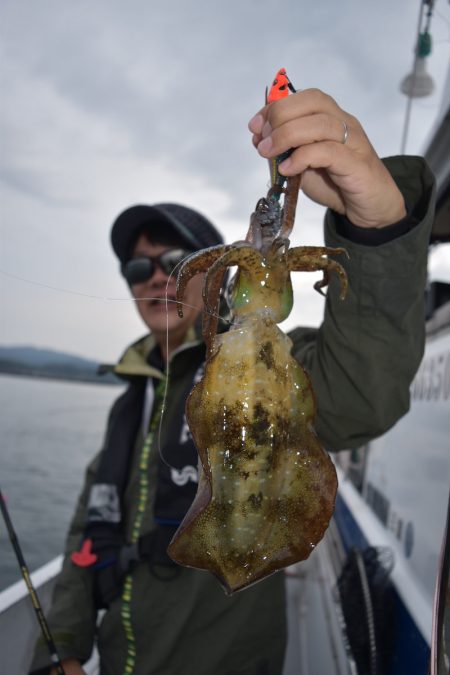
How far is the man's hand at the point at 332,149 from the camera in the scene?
3.96ft

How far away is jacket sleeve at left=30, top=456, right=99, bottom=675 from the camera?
2.52 m

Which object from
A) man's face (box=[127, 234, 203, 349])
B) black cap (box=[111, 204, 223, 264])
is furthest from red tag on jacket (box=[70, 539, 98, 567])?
black cap (box=[111, 204, 223, 264])

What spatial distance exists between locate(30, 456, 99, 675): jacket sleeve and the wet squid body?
77.5 inches

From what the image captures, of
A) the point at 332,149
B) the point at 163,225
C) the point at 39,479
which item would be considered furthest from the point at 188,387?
the point at 39,479

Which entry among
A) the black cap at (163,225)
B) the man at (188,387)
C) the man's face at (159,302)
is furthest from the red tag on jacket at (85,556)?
the black cap at (163,225)

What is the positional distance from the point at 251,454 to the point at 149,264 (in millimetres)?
2027

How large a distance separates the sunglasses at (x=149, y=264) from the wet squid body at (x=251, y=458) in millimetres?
1804

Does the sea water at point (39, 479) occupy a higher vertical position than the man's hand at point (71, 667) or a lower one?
lower

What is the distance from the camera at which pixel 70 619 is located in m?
2.62

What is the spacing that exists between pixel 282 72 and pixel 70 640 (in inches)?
113

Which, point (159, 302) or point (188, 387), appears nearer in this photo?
point (188, 387)

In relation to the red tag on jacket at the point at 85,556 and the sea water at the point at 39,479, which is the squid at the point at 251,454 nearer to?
the red tag on jacket at the point at 85,556

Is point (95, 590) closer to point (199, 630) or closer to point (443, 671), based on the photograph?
point (199, 630)

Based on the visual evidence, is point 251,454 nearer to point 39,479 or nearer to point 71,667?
point 71,667
